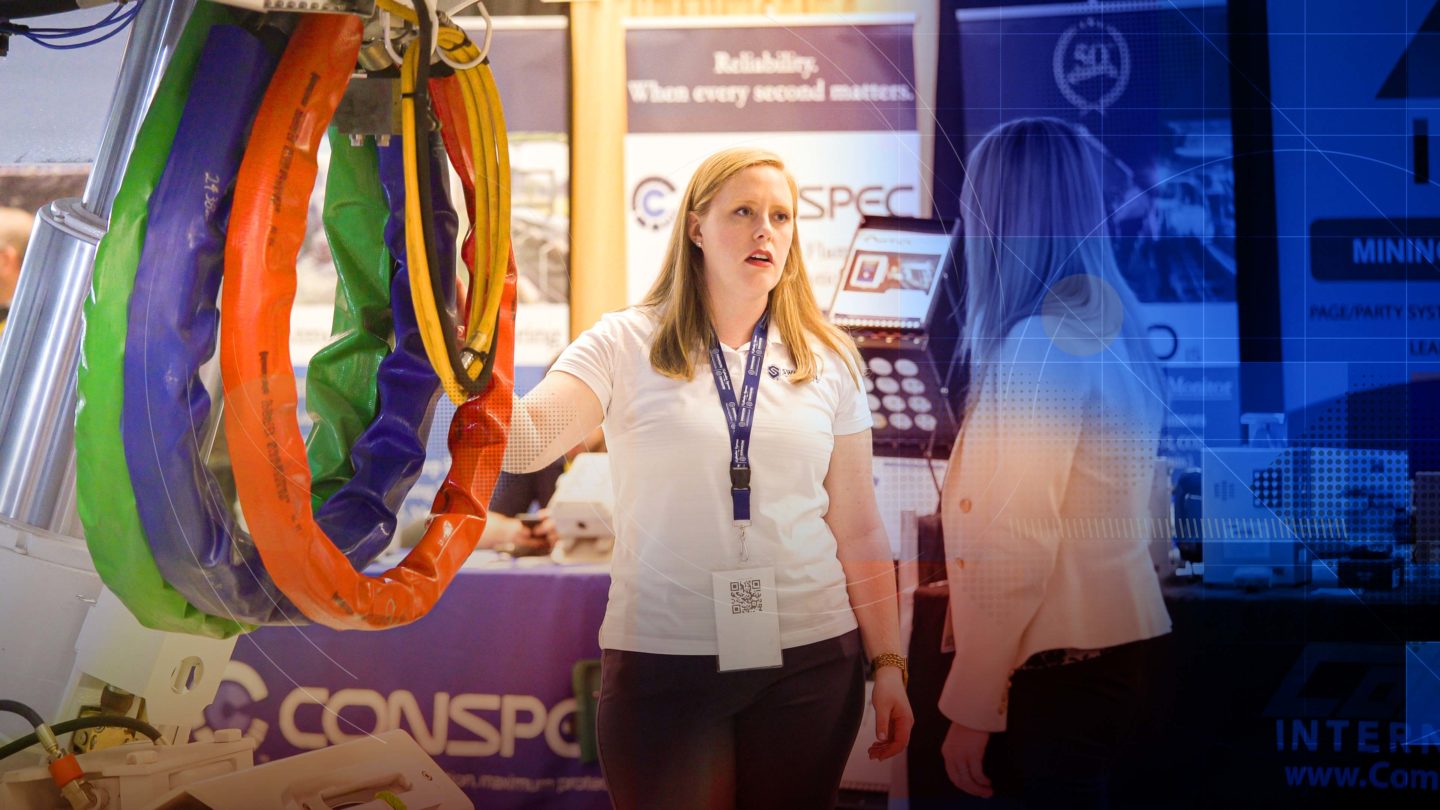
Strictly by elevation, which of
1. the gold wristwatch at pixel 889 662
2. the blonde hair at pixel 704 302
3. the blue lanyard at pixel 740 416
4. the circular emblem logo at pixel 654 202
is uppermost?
the circular emblem logo at pixel 654 202

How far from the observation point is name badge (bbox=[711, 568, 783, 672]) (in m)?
2.00

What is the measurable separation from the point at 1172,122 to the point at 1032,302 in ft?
1.44

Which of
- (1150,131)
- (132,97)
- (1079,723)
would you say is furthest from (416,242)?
(1079,723)

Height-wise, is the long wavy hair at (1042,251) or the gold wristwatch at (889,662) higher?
the long wavy hair at (1042,251)

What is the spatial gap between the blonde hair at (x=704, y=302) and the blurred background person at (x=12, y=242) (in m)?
1.27

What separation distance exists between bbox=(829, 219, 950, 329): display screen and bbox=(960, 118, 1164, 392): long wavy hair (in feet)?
0.26

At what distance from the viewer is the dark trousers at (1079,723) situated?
2.18 metres

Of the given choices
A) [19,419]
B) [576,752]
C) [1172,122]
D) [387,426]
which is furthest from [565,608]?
[1172,122]

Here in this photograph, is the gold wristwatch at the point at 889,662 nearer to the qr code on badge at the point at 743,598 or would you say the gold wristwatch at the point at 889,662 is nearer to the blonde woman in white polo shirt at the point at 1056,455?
the blonde woman in white polo shirt at the point at 1056,455

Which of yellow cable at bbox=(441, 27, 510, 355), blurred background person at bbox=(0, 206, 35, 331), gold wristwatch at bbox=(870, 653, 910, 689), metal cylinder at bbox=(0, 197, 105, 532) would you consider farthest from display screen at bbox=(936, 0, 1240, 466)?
blurred background person at bbox=(0, 206, 35, 331)

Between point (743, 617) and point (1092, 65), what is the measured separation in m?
1.24

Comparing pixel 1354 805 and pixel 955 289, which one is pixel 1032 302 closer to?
pixel 955 289

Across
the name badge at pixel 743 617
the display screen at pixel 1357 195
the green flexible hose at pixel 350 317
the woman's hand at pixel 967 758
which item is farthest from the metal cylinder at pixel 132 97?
the display screen at pixel 1357 195

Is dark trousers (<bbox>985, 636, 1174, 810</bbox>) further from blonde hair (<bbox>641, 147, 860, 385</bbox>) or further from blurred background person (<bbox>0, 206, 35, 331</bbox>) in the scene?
blurred background person (<bbox>0, 206, 35, 331</bbox>)
